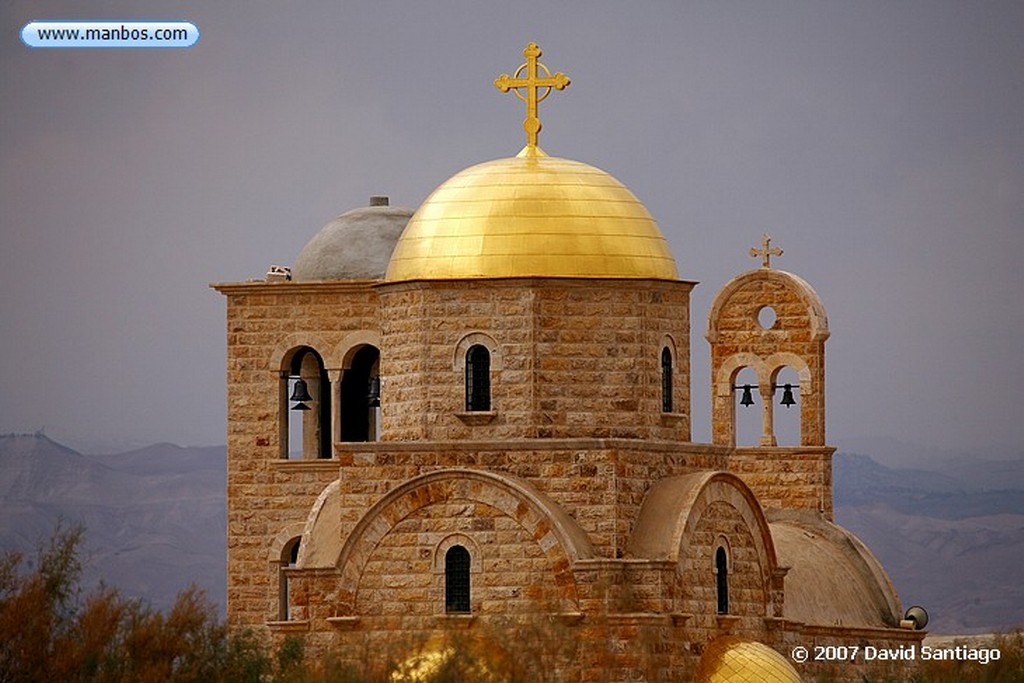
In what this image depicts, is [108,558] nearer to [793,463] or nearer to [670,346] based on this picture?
[793,463]

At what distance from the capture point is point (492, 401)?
53.7 m

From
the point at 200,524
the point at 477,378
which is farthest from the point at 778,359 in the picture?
the point at 200,524

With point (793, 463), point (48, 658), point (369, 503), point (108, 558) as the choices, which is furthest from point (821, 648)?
point (108, 558)

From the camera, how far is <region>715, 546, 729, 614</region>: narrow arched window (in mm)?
54219

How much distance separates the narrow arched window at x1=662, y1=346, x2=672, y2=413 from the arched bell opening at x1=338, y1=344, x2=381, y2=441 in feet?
23.5

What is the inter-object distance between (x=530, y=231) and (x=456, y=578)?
18.0 ft

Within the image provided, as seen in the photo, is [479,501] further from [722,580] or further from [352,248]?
[352,248]

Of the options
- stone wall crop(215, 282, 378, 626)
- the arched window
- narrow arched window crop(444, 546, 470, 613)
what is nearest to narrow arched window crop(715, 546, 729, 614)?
narrow arched window crop(444, 546, 470, 613)

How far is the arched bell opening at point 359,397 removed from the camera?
60.6m

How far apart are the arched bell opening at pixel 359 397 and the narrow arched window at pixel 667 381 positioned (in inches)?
282

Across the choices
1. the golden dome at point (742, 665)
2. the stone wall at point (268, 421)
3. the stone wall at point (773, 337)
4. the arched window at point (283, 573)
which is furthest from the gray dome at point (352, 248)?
the golden dome at point (742, 665)

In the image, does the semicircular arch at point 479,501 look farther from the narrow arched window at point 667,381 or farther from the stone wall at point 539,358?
the narrow arched window at point 667,381

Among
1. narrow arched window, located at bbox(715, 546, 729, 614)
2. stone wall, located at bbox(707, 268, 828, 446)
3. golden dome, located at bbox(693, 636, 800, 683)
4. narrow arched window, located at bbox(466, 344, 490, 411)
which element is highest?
stone wall, located at bbox(707, 268, 828, 446)

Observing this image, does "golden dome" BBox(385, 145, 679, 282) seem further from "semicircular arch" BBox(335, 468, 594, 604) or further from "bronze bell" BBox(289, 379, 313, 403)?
Answer: "bronze bell" BBox(289, 379, 313, 403)
